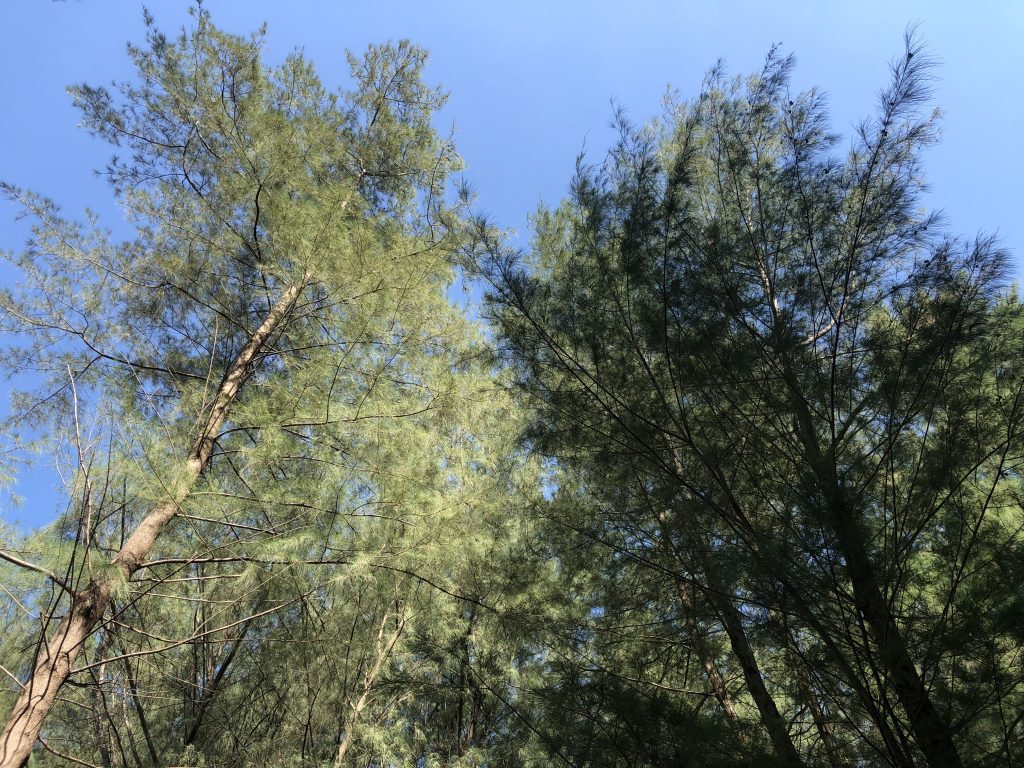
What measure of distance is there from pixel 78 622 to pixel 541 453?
2919 mm

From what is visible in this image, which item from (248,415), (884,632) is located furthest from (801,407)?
(248,415)

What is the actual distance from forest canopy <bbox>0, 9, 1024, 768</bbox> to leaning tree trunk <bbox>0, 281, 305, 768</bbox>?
0.02m

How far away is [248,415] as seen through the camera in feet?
12.2

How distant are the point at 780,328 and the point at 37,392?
5488 mm

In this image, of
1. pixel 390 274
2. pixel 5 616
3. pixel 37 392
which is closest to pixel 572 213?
pixel 390 274

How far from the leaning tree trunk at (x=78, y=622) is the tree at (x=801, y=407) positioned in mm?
2301

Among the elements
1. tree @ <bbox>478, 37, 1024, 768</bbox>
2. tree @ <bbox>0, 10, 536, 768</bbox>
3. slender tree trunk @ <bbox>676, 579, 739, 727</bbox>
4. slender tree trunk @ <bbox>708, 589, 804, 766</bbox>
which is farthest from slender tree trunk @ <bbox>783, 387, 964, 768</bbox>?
tree @ <bbox>0, 10, 536, 768</bbox>

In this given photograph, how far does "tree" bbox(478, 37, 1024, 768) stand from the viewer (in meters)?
2.58

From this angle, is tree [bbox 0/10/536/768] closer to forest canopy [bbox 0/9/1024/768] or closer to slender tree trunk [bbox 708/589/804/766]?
forest canopy [bbox 0/9/1024/768]

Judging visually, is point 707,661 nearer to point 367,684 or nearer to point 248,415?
point 367,684

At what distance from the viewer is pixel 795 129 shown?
3.53 m

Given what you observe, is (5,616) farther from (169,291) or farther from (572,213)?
(572,213)

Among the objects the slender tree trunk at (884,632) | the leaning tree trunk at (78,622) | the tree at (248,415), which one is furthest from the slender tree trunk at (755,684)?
the leaning tree trunk at (78,622)

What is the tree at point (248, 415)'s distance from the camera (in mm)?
3576
